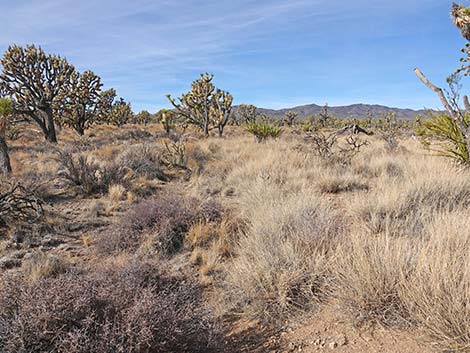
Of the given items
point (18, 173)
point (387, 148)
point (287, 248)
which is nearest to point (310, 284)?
point (287, 248)

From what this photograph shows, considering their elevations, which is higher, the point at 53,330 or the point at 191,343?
the point at 53,330

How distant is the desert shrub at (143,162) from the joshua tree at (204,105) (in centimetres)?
947

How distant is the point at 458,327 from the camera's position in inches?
82.8

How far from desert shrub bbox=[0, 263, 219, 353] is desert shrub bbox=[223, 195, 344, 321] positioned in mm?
515

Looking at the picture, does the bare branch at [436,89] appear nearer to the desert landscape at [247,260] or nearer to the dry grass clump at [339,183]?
the desert landscape at [247,260]

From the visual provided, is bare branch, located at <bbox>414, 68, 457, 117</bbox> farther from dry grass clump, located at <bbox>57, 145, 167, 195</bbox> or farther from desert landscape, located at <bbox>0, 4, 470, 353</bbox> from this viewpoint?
dry grass clump, located at <bbox>57, 145, 167, 195</bbox>

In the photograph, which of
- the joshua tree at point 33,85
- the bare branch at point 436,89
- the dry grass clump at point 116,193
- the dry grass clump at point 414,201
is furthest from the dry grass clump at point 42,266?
the joshua tree at point 33,85

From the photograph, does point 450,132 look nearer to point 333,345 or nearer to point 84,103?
point 333,345

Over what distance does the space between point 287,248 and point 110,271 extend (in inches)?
78.5

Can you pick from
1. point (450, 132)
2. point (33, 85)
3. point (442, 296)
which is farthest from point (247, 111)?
point (442, 296)

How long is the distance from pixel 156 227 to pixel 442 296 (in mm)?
3808

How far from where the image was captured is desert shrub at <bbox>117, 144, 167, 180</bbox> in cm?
918

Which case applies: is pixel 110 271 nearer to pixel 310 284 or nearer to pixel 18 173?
pixel 310 284

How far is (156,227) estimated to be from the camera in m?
4.99
